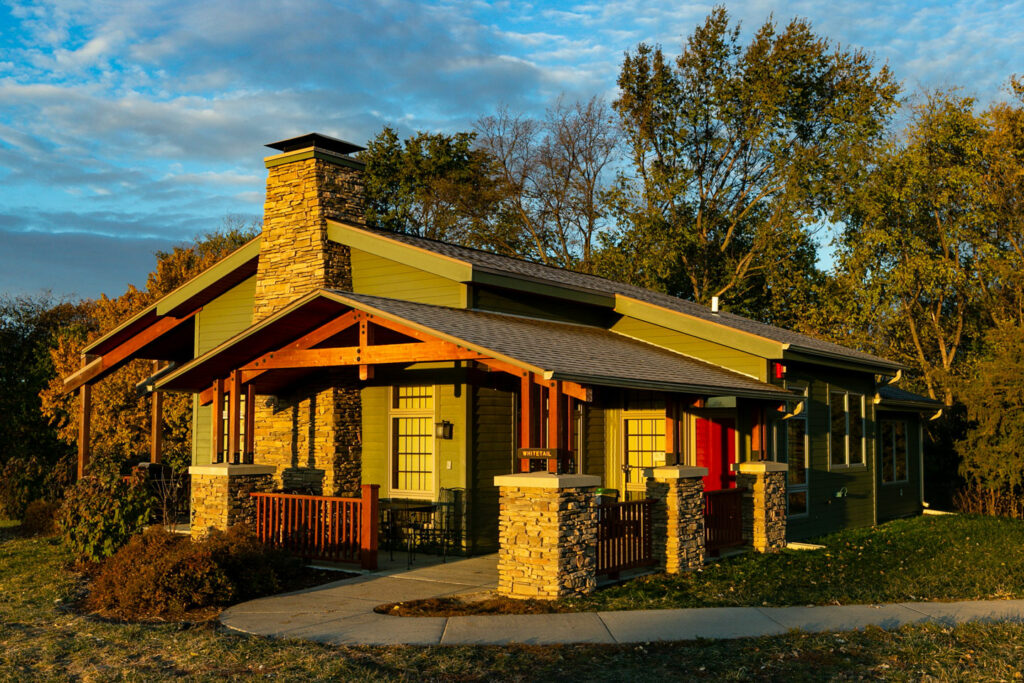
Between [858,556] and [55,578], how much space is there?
434 inches

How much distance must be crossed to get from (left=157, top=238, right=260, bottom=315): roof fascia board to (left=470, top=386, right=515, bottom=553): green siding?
222 inches

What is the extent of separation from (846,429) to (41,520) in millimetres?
14671

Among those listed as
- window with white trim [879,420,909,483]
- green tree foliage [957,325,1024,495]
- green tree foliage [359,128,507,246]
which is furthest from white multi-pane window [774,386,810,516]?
green tree foliage [359,128,507,246]

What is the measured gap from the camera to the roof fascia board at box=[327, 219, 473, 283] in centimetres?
1397

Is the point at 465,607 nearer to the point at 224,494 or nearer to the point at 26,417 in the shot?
the point at 224,494

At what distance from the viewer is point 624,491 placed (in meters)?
15.6

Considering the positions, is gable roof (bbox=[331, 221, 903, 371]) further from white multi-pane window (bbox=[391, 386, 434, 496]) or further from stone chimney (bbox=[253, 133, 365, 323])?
white multi-pane window (bbox=[391, 386, 434, 496])

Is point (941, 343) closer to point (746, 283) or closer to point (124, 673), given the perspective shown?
point (746, 283)

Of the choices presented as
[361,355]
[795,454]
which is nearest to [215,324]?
[361,355]

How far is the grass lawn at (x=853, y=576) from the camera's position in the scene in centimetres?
1017

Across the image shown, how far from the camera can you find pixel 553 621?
29.1 ft

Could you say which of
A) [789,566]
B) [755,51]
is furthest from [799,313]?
[789,566]

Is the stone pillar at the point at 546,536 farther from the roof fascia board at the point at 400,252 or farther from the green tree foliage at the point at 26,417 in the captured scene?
the green tree foliage at the point at 26,417

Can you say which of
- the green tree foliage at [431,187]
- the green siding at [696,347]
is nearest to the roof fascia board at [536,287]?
the green siding at [696,347]
